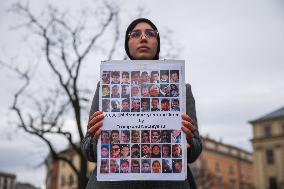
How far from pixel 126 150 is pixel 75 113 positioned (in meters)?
16.8

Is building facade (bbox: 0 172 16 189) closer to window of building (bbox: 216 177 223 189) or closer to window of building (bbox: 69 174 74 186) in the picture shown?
window of building (bbox: 69 174 74 186)

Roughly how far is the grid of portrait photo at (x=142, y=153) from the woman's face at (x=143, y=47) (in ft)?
1.84

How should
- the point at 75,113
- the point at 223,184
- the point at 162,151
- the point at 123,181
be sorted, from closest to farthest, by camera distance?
the point at 162,151, the point at 123,181, the point at 75,113, the point at 223,184

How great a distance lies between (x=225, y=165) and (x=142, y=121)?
2881 inches

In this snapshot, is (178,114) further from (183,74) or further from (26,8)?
(26,8)

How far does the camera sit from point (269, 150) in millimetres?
54000

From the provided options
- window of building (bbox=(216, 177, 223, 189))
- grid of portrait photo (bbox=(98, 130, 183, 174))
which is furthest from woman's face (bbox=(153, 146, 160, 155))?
window of building (bbox=(216, 177, 223, 189))

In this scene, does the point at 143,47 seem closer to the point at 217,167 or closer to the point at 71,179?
the point at 71,179

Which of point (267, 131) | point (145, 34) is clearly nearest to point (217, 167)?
point (267, 131)

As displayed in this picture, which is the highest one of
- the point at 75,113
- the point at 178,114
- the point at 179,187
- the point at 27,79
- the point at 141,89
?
the point at 27,79

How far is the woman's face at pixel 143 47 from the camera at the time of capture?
8.43 ft

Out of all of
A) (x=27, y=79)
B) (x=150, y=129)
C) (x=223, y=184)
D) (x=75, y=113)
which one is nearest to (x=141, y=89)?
(x=150, y=129)

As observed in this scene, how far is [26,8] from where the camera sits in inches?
782

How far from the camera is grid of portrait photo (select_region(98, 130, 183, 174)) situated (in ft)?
7.24
